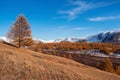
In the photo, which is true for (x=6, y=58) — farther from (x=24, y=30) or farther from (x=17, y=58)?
(x=24, y=30)

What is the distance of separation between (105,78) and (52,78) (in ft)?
37.6

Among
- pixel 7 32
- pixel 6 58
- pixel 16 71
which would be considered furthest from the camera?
pixel 7 32

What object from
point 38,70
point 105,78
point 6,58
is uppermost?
point 6,58

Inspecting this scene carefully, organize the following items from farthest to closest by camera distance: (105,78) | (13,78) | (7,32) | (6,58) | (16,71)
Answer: (7,32), (105,78), (6,58), (16,71), (13,78)

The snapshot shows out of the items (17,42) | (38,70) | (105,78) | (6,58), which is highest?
(17,42)

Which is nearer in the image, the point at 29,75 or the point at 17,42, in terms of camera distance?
the point at 29,75

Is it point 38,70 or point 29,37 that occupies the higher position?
point 29,37

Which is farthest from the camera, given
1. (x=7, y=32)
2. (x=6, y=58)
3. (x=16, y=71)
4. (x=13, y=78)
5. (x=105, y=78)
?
(x=7, y=32)

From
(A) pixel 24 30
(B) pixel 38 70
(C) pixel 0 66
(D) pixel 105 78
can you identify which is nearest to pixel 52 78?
(B) pixel 38 70

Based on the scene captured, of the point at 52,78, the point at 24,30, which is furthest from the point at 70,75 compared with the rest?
the point at 24,30

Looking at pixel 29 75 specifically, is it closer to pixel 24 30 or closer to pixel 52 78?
pixel 52 78

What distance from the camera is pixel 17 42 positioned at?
2495 inches

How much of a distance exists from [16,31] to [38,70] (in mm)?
37083

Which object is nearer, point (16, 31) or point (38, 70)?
point (38, 70)
